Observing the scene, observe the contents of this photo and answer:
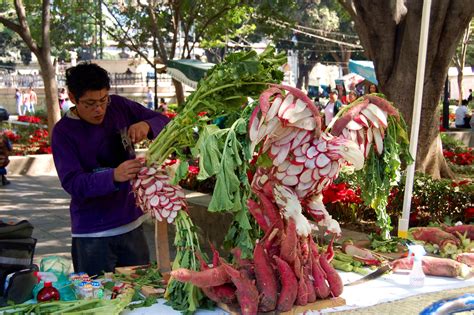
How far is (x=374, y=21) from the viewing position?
8.02 m

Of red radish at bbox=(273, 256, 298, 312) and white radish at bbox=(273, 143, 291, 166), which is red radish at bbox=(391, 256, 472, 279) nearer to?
red radish at bbox=(273, 256, 298, 312)

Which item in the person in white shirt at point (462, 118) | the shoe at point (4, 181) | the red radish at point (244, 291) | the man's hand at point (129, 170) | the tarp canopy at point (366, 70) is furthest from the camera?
the person in white shirt at point (462, 118)

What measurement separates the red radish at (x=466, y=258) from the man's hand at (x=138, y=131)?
1948 millimetres

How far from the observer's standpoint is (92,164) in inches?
138

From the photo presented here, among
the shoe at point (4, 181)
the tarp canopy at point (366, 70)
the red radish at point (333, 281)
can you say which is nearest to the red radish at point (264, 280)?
the red radish at point (333, 281)

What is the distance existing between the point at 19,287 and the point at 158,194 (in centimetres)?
78

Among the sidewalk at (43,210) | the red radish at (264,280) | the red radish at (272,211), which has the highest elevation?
the red radish at (272,211)

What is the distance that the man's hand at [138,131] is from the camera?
11.5ft

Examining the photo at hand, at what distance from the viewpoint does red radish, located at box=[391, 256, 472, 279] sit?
3.39 meters

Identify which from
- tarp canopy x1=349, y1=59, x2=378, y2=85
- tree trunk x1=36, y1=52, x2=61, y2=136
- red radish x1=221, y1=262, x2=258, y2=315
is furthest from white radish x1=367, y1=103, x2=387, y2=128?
tarp canopy x1=349, y1=59, x2=378, y2=85

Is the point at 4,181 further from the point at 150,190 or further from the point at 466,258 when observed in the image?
the point at 466,258

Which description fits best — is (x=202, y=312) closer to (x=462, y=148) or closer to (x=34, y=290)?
(x=34, y=290)

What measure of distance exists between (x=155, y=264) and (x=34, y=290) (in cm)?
71

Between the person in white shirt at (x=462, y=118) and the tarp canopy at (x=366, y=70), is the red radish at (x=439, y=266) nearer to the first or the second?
the tarp canopy at (x=366, y=70)
